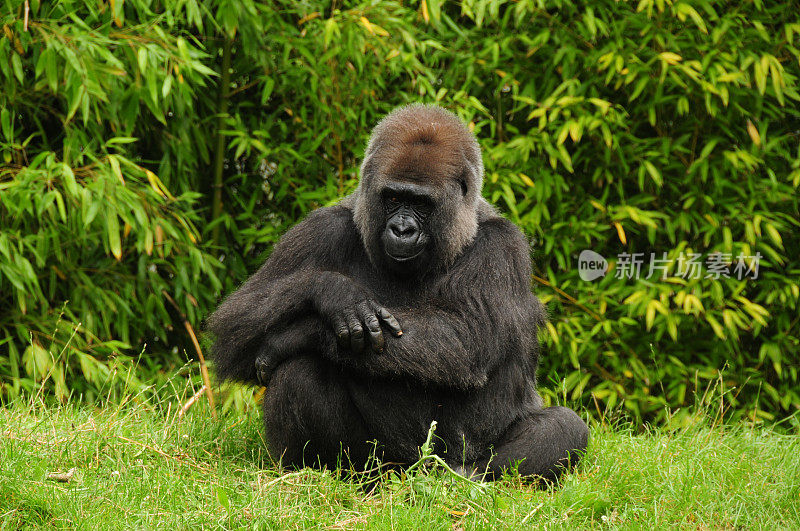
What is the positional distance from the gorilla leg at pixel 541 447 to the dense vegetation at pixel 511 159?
1.09 metres

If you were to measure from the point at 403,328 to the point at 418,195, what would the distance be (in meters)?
0.48

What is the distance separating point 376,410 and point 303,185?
2.22 metres

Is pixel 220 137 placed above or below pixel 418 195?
below

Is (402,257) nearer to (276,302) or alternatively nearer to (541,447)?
(276,302)

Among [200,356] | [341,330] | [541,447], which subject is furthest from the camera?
[200,356]

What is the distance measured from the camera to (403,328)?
11.0 feet

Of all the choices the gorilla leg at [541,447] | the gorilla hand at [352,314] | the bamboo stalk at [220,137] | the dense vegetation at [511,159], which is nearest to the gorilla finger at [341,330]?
the gorilla hand at [352,314]

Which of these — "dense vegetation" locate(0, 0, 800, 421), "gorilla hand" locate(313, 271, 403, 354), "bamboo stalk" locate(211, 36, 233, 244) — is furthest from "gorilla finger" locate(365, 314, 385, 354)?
"bamboo stalk" locate(211, 36, 233, 244)

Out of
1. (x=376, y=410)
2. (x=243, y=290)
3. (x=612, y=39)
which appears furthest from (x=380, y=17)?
(x=376, y=410)

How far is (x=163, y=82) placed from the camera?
461cm
